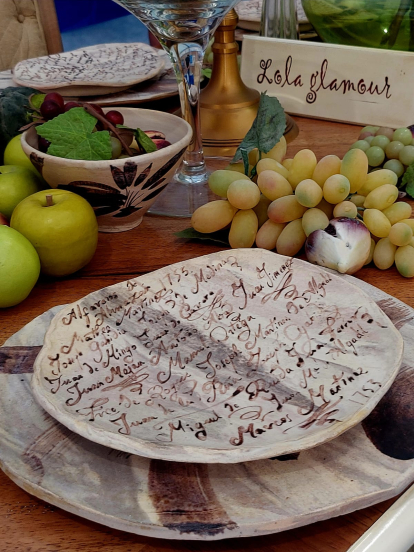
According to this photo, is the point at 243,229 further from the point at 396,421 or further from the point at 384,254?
the point at 396,421

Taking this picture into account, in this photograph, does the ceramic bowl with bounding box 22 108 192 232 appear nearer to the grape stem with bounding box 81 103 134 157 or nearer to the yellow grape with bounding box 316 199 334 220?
the grape stem with bounding box 81 103 134 157

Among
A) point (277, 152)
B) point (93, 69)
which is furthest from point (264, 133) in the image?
point (93, 69)

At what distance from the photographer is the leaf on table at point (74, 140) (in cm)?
56

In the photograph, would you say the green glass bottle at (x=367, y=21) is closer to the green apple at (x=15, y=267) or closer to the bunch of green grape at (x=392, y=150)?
the bunch of green grape at (x=392, y=150)

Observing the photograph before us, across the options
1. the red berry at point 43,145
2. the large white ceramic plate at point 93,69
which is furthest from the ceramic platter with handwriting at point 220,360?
the large white ceramic plate at point 93,69

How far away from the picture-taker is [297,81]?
885 millimetres

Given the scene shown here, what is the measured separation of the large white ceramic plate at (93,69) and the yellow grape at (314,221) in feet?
1.65

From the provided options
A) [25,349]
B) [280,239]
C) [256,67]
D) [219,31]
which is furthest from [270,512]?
[256,67]

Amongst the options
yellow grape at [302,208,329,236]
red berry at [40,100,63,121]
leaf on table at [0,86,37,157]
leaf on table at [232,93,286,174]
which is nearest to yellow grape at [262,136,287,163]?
leaf on table at [232,93,286,174]

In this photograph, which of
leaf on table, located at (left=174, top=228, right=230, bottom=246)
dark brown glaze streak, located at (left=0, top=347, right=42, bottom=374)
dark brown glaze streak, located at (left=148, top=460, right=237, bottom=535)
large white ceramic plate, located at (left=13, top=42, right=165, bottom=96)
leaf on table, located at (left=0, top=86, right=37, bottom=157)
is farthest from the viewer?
large white ceramic plate, located at (left=13, top=42, right=165, bottom=96)

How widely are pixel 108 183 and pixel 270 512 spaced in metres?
0.38

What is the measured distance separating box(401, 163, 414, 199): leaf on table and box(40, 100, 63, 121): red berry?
1.30ft

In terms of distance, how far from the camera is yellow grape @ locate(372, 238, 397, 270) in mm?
543

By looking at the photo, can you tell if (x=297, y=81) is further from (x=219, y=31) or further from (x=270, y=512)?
(x=270, y=512)
